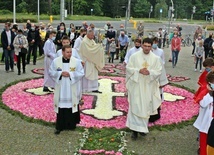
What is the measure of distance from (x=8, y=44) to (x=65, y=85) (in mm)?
7972

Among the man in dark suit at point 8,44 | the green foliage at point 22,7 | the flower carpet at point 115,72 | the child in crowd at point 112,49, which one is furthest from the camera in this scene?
the green foliage at point 22,7

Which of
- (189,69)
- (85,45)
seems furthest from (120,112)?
(189,69)

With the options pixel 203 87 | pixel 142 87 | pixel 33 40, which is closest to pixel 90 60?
pixel 142 87

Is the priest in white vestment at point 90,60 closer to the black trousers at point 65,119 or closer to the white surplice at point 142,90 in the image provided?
the black trousers at point 65,119

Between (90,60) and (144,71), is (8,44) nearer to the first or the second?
(90,60)

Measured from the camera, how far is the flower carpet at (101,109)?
24.6 ft

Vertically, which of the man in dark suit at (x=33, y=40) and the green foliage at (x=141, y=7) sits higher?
the green foliage at (x=141, y=7)

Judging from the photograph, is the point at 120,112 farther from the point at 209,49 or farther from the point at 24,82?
the point at 209,49

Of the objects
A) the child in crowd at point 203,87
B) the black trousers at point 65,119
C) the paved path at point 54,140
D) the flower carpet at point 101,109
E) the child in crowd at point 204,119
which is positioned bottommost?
the paved path at point 54,140

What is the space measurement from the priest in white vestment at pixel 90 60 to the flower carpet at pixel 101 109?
0.50 metres

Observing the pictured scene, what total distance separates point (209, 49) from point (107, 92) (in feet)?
35.3

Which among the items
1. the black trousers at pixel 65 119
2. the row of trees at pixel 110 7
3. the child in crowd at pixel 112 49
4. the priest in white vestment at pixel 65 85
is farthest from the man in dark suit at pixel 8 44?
the row of trees at pixel 110 7

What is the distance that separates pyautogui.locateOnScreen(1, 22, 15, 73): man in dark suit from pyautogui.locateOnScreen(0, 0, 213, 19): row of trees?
5619 centimetres

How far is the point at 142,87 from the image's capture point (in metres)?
7.59
